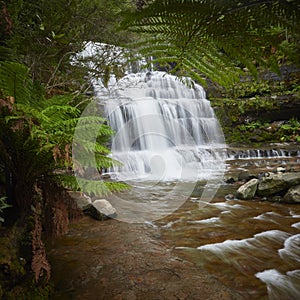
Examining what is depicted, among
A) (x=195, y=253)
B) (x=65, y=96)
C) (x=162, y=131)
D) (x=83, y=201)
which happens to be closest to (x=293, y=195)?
(x=195, y=253)

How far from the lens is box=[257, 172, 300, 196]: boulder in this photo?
13.6 ft

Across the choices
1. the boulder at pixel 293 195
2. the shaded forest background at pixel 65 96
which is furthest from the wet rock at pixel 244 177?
the shaded forest background at pixel 65 96

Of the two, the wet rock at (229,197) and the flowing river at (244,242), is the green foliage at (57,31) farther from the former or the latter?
the wet rock at (229,197)

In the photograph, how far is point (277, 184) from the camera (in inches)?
165

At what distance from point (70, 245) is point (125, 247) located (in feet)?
1.74

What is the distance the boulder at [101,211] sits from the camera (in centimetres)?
322

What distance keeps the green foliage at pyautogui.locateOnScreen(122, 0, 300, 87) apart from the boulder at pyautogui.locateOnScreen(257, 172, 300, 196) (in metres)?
3.56

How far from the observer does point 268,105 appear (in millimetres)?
11648

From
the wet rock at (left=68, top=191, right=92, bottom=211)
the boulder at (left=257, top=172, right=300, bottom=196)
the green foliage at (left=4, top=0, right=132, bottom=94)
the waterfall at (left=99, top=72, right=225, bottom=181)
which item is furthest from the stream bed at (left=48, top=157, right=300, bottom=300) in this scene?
the waterfall at (left=99, top=72, right=225, bottom=181)

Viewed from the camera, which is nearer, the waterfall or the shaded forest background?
the shaded forest background

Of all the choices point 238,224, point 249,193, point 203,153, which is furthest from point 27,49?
point 203,153

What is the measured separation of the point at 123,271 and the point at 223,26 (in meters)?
1.79

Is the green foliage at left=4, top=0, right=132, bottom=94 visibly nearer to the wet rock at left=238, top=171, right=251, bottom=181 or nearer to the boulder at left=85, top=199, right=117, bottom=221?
the boulder at left=85, top=199, right=117, bottom=221

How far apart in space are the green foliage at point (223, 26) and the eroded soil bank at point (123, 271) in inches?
57.3
